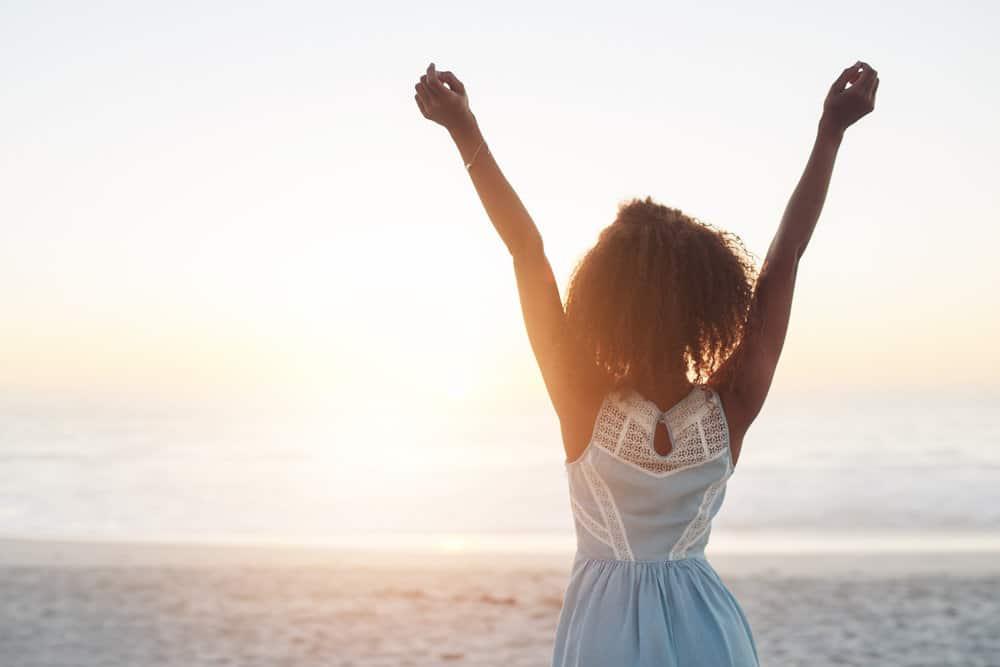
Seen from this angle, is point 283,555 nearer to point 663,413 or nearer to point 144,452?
point 663,413

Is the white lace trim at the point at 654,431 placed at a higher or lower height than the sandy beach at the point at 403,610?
higher

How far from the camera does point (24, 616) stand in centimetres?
733

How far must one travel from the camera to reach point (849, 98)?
1.83 meters

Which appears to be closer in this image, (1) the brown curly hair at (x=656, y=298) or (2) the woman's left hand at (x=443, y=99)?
(1) the brown curly hair at (x=656, y=298)

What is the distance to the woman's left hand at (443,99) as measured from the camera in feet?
5.72

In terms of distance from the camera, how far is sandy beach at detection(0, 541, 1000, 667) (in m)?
6.36

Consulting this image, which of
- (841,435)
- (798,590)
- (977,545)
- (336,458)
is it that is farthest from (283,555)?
(841,435)

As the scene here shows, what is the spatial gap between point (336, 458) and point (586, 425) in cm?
2499

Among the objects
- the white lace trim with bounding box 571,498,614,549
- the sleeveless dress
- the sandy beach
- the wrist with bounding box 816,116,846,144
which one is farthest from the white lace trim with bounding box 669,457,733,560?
the sandy beach

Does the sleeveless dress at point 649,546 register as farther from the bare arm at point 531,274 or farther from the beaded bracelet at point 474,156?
the beaded bracelet at point 474,156

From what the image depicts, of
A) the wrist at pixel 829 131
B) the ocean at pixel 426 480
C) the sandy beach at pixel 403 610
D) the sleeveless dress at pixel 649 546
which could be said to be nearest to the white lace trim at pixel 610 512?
the sleeveless dress at pixel 649 546

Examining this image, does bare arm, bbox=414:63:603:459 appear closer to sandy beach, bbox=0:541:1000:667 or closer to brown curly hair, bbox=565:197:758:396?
brown curly hair, bbox=565:197:758:396

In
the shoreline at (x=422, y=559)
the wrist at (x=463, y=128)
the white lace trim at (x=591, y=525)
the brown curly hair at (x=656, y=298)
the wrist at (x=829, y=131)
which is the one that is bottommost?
the white lace trim at (x=591, y=525)

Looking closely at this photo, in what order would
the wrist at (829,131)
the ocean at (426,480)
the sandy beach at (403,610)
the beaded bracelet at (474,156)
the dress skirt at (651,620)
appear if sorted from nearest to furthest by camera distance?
the dress skirt at (651,620) → the beaded bracelet at (474,156) → the wrist at (829,131) → the sandy beach at (403,610) → the ocean at (426,480)
